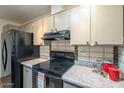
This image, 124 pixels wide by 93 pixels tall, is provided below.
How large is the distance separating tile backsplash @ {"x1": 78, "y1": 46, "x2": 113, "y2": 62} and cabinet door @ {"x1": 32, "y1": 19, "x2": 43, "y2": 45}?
102 cm

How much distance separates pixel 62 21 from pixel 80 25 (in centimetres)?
49

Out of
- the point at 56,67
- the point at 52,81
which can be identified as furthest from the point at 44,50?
the point at 52,81

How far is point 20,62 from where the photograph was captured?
2119 mm

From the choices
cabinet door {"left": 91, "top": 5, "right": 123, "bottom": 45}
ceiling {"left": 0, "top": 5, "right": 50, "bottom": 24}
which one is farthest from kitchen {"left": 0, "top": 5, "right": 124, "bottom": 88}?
ceiling {"left": 0, "top": 5, "right": 50, "bottom": 24}

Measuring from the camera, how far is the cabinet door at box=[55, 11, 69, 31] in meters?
1.73

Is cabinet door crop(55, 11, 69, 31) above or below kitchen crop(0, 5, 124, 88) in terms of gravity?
above

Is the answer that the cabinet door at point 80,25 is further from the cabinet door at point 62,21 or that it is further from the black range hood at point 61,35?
the cabinet door at point 62,21

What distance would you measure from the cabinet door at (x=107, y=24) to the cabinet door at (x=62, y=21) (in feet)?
1.81

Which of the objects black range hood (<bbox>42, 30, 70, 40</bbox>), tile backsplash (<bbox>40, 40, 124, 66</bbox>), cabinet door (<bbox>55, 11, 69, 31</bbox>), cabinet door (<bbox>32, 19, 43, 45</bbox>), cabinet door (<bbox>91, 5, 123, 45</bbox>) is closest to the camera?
cabinet door (<bbox>91, 5, 123, 45</bbox>)

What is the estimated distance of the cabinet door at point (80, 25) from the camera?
52.4 inches

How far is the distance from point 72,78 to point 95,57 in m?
0.67

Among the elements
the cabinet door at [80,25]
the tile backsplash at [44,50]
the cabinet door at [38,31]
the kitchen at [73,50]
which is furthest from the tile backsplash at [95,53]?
the cabinet door at [38,31]

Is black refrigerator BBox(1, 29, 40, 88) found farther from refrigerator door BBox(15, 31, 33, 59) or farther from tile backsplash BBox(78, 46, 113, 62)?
tile backsplash BBox(78, 46, 113, 62)
